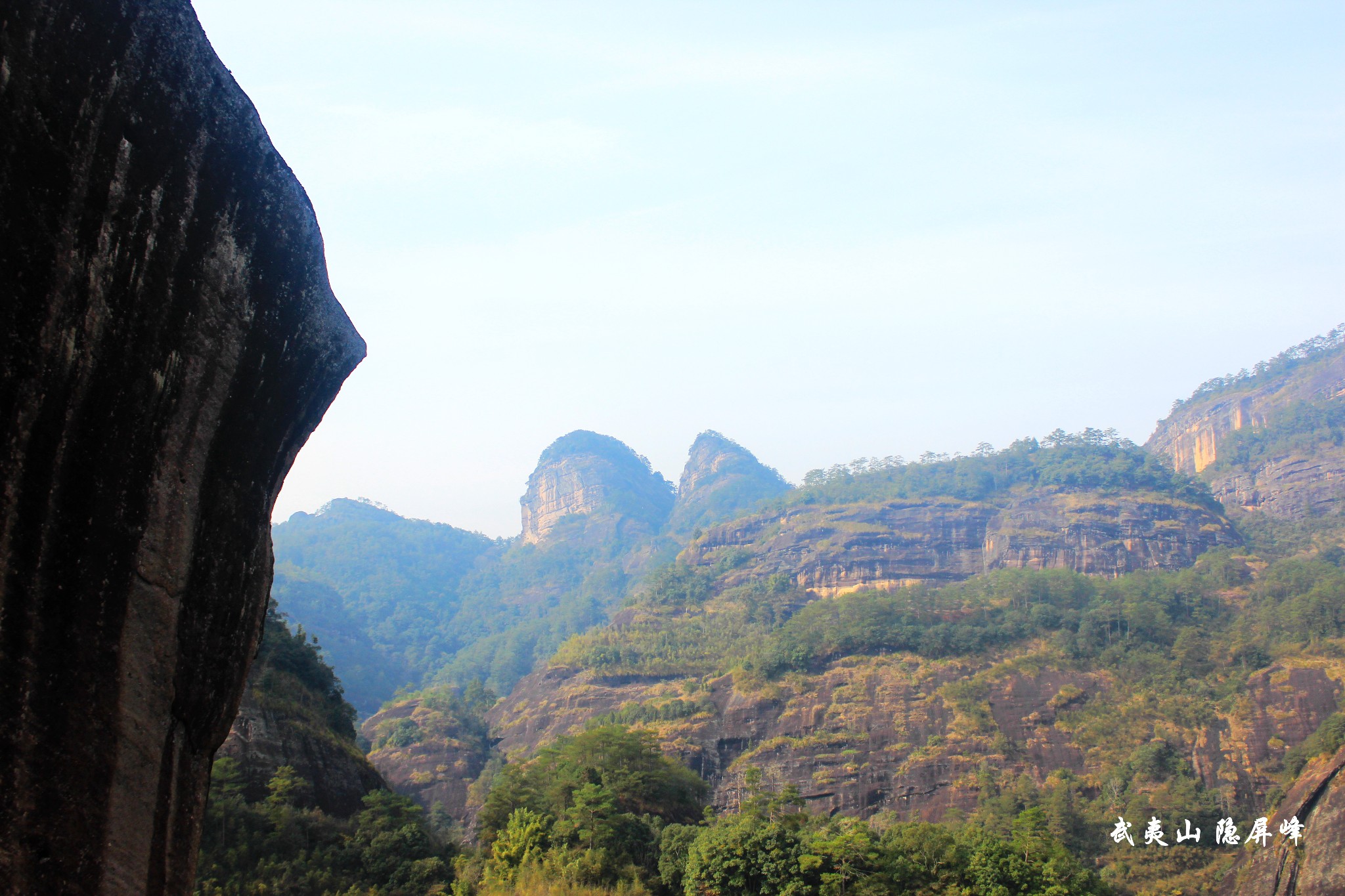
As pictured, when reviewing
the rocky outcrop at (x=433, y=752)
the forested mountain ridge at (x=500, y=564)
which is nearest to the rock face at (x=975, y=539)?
the rocky outcrop at (x=433, y=752)

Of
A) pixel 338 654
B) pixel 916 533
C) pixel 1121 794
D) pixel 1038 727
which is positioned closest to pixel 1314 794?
pixel 1121 794

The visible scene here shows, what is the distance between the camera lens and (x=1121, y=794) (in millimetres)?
36250

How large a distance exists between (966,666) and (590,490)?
91.6 m

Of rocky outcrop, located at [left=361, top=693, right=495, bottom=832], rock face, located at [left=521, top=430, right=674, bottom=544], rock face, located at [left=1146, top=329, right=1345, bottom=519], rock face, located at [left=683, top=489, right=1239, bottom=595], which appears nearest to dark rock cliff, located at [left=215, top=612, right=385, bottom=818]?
rocky outcrop, located at [left=361, top=693, right=495, bottom=832]

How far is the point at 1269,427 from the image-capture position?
88562mm

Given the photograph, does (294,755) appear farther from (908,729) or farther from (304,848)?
(908,729)

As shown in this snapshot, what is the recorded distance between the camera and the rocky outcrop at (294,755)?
20.8 m

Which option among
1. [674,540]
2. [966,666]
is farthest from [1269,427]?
[674,540]

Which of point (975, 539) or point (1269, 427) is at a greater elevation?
point (1269, 427)

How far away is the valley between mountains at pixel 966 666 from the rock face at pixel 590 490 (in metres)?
29.7

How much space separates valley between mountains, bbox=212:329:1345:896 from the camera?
27812 mm

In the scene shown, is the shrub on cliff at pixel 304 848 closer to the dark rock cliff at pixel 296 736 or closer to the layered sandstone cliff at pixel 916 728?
the dark rock cliff at pixel 296 736

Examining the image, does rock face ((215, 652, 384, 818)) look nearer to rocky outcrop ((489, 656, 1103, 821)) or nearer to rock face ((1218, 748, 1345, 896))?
rock face ((1218, 748, 1345, 896))

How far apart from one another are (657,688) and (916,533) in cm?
2927
